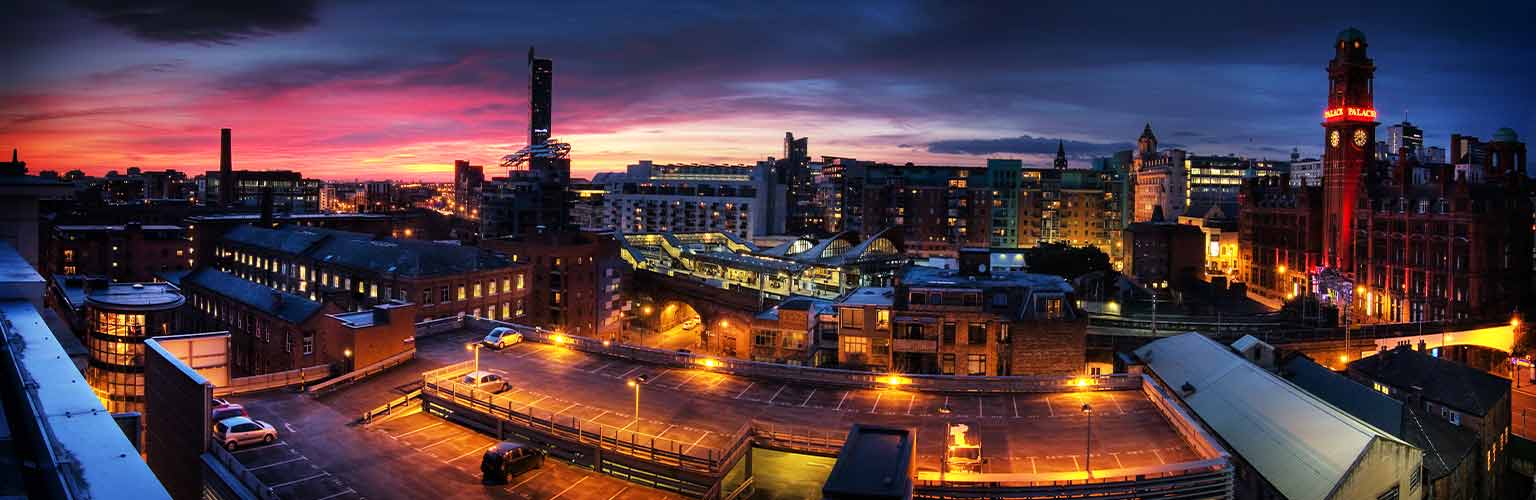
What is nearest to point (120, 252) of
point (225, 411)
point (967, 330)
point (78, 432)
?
point (225, 411)

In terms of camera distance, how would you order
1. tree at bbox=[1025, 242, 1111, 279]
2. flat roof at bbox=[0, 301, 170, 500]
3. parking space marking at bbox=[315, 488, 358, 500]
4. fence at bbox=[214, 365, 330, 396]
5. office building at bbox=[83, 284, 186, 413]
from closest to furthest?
1. flat roof at bbox=[0, 301, 170, 500]
2. parking space marking at bbox=[315, 488, 358, 500]
3. fence at bbox=[214, 365, 330, 396]
4. office building at bbox=[83, 284, 186, 413]
5. tree at bbox=[1025, 242, 1111, 279]

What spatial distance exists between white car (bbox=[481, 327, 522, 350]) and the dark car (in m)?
16.0

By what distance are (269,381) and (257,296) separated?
28.1 meters

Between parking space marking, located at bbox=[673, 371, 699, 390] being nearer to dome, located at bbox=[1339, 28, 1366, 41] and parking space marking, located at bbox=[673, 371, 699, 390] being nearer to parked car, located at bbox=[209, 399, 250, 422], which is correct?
parked car, located at bbox=[209, 399, 250, 422]

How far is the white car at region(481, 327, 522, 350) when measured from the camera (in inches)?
1772

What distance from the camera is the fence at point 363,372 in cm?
3694

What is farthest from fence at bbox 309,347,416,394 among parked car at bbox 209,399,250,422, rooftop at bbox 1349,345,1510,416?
rooftop at bbox 1349,345,1510,416

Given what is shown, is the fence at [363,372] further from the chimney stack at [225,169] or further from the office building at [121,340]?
the chimney stack at [225,169]

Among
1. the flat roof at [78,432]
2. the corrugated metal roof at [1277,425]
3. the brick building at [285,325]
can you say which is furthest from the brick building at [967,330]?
the flat roof at [78,432]

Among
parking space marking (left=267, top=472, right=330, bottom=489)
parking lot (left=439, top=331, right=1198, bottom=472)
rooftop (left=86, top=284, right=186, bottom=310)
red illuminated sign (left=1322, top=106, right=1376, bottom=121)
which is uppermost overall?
red illuminated sign (left=1322, top=106, right=1376, bottom=121)

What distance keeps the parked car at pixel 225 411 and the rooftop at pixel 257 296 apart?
76.5 ft

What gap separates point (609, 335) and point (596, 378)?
5442 centimetres

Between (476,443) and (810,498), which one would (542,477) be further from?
(810,498)

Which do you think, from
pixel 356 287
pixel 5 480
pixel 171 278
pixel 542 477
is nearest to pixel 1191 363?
pixel 542 477
